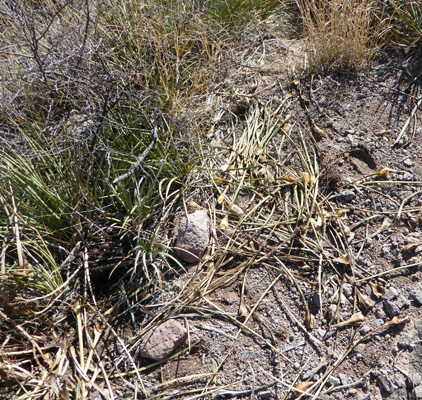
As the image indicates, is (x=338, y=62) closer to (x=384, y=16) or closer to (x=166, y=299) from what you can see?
(x=384, y=16)

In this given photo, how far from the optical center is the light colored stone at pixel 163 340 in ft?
5.59

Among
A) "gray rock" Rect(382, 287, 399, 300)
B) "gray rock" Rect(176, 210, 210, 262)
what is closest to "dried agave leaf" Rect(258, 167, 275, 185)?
"gray rock" Rect(176, 210, 210, 262)

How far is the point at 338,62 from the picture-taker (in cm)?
257

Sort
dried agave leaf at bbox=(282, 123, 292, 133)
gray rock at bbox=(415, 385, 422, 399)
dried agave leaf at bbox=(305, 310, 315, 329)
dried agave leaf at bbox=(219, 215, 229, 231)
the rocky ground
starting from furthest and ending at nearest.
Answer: dried agave leaf at bbox=(282, 123, 292, 133), dried agave leaf at bbox=(219, 215, 229, 231), dried agave leaf at bbox=(305, 310, 315, 329), the rocky ground, gray rock at bbox=(415, 385, 422, 399)

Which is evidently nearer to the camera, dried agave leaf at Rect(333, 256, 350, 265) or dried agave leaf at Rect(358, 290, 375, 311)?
dried agave leaf at Rect(358, 290, 375, 311)

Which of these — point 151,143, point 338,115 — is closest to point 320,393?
point 151,143

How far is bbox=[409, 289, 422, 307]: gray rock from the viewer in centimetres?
174

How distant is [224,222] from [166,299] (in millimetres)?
497

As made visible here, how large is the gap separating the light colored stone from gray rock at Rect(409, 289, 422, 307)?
41.6 inches

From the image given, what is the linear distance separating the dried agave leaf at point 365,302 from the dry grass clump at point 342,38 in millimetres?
1565

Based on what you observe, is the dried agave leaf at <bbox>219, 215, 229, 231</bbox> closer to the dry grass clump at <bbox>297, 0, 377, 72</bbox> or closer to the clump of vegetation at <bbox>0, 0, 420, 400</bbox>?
the clump of vegetation at <bbox>0, 0, 420, 400</bbox>

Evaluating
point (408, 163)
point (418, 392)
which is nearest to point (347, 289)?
point (418, 392)

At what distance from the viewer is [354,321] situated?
1.73m

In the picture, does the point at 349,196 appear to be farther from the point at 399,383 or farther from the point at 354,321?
the point at 399,383
